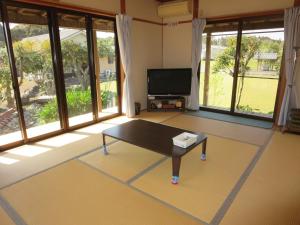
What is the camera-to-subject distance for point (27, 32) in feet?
10.2

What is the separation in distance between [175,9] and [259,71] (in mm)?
2292

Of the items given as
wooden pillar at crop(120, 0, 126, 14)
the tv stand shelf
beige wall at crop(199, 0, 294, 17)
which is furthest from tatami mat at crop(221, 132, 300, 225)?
wooden pillar at crop(120, 0, 126, 14)

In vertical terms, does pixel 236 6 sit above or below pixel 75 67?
above

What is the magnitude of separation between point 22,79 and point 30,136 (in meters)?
0.91

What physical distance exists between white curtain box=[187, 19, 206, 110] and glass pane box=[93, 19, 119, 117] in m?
1.81

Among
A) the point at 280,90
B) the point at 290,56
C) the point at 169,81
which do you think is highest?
the point at 290,56

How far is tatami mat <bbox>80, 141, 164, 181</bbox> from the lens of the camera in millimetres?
2487

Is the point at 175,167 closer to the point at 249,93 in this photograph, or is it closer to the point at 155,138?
the point at 155,138

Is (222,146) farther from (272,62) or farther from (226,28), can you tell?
(226,28)

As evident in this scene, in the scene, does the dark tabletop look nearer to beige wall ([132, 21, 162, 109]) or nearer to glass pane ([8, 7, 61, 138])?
glass pane ([8, 7, 61, 138])

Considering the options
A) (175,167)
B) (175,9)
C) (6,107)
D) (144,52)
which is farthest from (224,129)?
(6,107)

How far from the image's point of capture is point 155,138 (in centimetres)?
256

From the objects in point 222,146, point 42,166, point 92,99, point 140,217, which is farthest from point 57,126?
point 222,146

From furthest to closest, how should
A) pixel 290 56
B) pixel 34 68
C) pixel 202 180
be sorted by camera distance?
1. pixel 290 56
2. pixel 34 68
3. pixel 202 180
